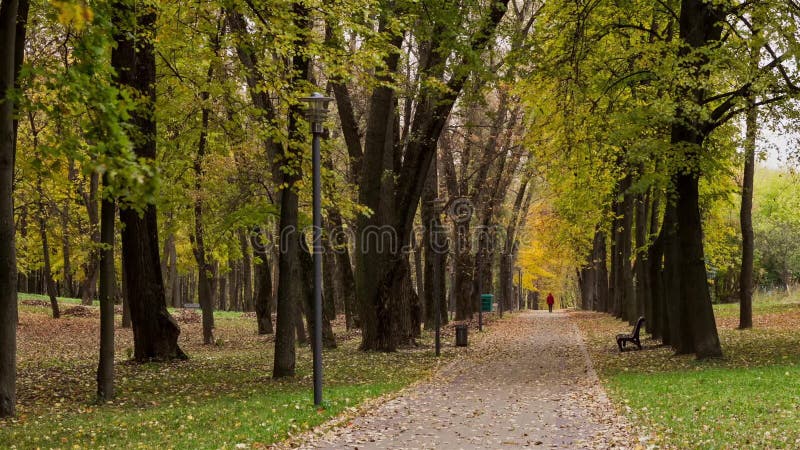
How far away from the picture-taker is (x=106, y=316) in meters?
12.4

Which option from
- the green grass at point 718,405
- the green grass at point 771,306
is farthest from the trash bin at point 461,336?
the green grass at point 771,306

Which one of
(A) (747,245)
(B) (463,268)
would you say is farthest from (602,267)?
(A) (747,245)

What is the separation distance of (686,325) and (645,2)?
756cm

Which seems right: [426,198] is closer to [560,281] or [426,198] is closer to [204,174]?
[204,174]

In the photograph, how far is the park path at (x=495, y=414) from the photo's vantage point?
31.4 ft

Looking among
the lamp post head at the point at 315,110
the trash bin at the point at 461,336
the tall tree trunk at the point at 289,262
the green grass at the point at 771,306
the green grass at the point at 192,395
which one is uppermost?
the lamp post head at the point at 315,110

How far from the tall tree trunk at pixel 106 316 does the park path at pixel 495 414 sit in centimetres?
408

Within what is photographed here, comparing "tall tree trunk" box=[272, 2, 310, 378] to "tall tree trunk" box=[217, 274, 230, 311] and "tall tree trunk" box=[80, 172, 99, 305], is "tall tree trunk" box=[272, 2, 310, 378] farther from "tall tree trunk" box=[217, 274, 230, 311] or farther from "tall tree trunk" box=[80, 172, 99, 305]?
"tall tree trunk" box=[217, 274, 230, 311]

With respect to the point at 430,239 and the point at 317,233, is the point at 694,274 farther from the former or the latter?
the point at 430,239

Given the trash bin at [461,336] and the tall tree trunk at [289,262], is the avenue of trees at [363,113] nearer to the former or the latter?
the tall tree trunk at [289,262]

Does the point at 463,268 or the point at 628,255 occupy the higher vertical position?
the point at 628,255

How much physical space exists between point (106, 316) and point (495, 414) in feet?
19.8

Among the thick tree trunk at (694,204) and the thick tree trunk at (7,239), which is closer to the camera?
the thick tree trunk at (7,239)

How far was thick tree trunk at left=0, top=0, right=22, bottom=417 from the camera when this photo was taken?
1029 cm
